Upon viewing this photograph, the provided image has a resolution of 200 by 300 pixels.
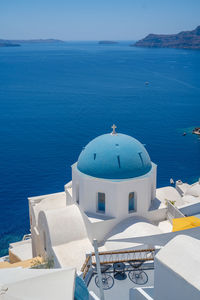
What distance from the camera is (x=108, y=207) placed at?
746 inches

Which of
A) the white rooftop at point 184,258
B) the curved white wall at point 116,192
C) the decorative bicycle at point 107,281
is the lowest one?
the decorative bicycle at point 107,281

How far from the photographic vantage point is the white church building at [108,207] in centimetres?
1817

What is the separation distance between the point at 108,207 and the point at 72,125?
45002mm

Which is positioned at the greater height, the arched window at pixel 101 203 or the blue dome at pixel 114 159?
the blue dome at pixel 114 159

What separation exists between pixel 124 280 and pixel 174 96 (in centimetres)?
7672

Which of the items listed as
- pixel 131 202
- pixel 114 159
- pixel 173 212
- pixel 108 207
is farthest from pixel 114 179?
pixel 173 212

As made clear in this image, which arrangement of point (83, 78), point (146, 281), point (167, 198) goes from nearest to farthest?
1. point (146, 281)
2. point (167, 198)
3. point (83, 78)

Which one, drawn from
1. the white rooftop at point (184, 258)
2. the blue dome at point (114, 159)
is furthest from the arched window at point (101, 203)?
the white rooftop at point (184, 258)

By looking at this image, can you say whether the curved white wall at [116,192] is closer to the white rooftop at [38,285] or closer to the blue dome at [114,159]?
the blue dome at [114,159]

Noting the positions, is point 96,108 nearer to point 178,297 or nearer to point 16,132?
point 16,132

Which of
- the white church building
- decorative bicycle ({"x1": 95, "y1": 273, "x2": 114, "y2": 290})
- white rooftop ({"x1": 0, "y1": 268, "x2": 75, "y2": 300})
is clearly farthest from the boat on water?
white rooftop ({"x1": 0, "y1": 268, "x2": 75, "y2": 300})

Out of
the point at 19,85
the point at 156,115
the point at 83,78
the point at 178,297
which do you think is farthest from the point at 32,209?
the point at 83,78

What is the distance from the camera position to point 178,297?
31.6 feet

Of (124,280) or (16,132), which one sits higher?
(124,280)
